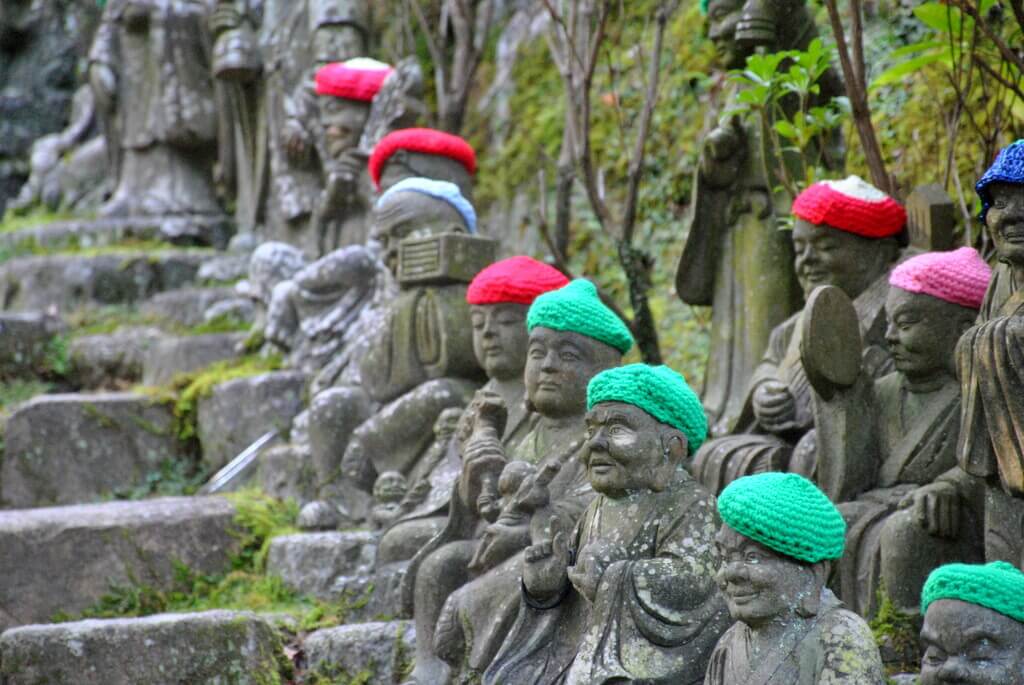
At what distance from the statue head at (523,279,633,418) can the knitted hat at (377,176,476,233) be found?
235cm

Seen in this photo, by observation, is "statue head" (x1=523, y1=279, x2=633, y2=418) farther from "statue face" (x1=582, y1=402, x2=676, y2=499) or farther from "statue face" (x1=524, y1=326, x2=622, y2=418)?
"statue face" (x1=582, y1=402, x2=676, y2=499)

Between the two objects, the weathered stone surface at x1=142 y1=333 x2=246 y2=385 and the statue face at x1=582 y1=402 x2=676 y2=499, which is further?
the weathered stone surface at x1=142 y1=333 x2=246 y2=385

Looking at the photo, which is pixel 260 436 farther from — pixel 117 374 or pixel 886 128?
pixel 886 128

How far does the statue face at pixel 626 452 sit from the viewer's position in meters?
5.39

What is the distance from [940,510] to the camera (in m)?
5.71

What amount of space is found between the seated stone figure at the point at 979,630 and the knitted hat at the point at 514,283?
304 cm

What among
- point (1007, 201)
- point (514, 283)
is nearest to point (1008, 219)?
point (1007, 201)

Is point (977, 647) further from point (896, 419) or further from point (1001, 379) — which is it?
point (896, 419)

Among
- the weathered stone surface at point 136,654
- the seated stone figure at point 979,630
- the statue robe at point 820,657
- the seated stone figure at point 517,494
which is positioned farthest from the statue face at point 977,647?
the weathered stone surface at point 136,654

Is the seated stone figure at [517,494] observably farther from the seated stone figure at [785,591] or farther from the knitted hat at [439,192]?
the knitted hat at [439,192]

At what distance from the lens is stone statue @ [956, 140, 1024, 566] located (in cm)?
518

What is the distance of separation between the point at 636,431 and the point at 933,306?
1.43 metres

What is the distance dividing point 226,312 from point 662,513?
661 cm

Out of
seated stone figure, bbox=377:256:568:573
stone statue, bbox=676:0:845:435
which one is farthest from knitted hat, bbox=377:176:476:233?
seated stone figure, bbox=377:256:568:573
